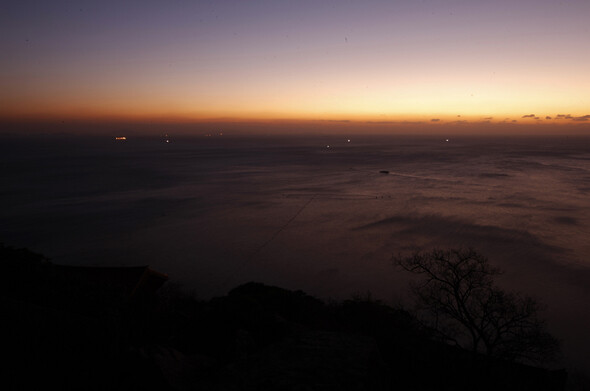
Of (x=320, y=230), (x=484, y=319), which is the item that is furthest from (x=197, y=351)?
(x=320, y=230)

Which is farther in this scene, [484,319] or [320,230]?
[320,230]

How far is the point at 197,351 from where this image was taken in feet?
27.3

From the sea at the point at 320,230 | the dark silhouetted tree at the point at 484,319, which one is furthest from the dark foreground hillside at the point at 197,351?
the sea at the point at 320,230

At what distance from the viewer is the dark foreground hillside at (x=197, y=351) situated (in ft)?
17.5

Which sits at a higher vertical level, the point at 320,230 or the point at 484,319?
the point at 484,319

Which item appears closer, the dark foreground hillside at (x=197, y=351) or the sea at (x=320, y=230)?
the dark foreground hillside at (x=197, y=351)

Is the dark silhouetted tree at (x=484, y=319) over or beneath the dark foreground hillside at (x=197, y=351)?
beneath

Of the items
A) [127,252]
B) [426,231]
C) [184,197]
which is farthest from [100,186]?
[426,231]

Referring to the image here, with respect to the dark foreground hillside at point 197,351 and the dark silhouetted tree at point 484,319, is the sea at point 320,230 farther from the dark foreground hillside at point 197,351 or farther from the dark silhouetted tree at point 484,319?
the dark foreground hillside at point 197,351

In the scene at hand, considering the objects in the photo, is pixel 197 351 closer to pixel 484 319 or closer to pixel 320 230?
pixel 484 319

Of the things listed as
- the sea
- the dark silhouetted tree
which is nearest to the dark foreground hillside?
the dark silhouetted tree

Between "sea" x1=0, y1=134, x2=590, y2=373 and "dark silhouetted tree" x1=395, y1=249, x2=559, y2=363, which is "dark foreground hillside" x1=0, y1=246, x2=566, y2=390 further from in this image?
"sea" x1=0, y1=134, x2=590, y2=373

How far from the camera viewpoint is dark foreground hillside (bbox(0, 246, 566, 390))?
5.32 meters

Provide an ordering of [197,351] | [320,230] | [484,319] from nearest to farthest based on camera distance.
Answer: [197,351], [484,319], [320,230]
